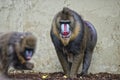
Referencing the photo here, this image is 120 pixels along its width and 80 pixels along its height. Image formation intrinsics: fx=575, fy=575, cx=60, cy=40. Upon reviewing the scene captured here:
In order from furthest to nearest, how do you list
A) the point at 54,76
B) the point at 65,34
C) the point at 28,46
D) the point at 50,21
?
the point at 50,21 < the point at 54,76 < the point at 65,34 < the point at 28,46

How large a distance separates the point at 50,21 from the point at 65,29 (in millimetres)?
995

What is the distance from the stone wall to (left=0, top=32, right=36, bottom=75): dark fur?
3.28 meters

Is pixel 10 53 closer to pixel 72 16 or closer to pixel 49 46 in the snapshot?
pixel 72 16

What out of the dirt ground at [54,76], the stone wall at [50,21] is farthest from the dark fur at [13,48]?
the stone wall at [50,21]

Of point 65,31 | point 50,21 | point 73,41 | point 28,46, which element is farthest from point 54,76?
point 28,46


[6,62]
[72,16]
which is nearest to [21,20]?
[72,16]

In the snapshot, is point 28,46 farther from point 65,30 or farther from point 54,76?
point 54,76

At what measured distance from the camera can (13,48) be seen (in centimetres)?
706

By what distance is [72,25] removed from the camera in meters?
9.59

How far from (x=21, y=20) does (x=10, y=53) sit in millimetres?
3501

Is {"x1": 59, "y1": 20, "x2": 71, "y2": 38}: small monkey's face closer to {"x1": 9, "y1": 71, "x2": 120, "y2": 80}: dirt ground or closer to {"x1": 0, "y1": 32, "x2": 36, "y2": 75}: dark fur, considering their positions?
{"x1": 9, "y1": 71, "x2": 120, "y2": 80}: dirt ground

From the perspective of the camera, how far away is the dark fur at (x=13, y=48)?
278 inches

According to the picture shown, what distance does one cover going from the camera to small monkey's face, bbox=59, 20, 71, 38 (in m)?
9.54

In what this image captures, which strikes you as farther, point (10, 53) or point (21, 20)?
point (21, 20)
